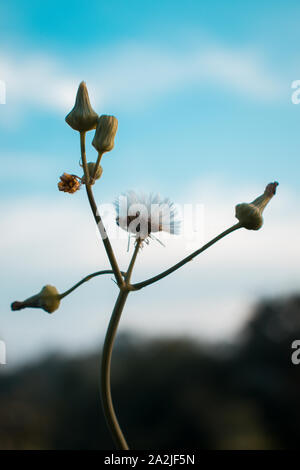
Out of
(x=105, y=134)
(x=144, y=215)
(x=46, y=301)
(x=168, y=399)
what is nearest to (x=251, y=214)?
(x=144, y=215)

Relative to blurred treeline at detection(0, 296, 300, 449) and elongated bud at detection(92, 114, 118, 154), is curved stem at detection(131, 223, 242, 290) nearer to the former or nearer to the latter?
elongated bud at detection(92, 114, 118, 154)

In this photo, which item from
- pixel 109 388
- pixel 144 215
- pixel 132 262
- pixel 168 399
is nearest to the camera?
pixel 109 388

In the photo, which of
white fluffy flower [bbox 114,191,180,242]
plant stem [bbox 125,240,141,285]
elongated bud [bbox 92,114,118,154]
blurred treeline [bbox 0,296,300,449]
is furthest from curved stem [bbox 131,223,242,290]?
blurred treeline [bbox 0,296,300,449]

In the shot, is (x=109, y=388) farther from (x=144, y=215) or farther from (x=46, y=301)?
(x=144, y=215)
